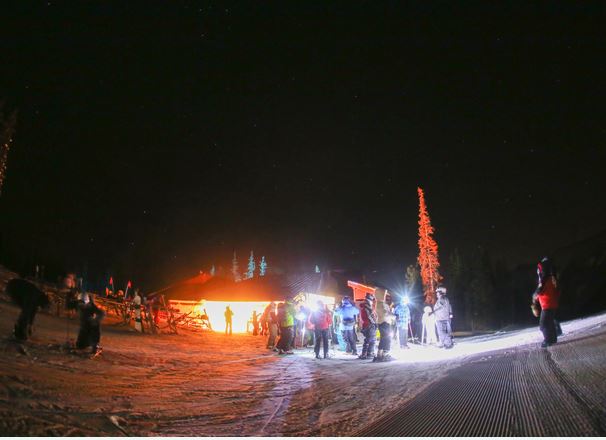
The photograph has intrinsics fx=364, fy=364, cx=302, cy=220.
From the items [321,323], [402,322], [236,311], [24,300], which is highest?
[24,300]

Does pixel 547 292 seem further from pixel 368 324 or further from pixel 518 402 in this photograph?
pixel 368 324

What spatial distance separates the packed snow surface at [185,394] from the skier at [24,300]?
1.57 ft

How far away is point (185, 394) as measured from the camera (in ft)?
21.5

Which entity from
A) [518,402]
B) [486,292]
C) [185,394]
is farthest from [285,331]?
[486,292]

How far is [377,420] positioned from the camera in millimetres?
4531

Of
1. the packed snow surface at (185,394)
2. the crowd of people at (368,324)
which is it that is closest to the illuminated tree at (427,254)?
the crowd of people at (368,324)

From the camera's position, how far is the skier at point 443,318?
11.9 m

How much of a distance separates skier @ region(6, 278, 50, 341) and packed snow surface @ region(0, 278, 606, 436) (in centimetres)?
48

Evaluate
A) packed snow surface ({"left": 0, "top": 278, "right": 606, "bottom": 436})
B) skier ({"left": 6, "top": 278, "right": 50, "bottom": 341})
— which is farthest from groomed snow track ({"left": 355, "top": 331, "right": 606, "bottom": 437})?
skier ({"left": 6, "top": 278, "right": 50, "bottom": 341})

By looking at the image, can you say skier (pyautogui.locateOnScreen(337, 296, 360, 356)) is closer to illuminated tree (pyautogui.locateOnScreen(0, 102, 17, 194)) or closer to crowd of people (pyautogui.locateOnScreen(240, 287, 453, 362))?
crowd of people (pyautogui.locateOnScreen(240, 287, 453, 362))

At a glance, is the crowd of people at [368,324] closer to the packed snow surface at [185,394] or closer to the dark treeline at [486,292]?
the packed snow surface at [185,394]

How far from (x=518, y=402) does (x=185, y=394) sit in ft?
17.2

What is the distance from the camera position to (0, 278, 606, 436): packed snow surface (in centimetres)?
458

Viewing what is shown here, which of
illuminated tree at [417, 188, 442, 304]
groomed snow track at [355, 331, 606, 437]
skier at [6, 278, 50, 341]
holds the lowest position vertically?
groomed snow track at [355, 331, 606, 437]
